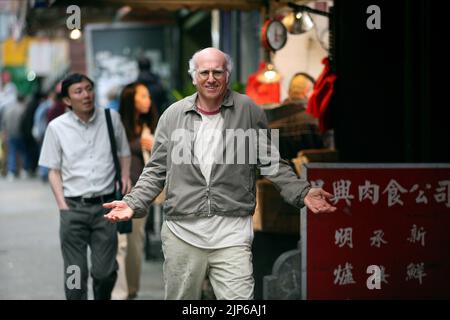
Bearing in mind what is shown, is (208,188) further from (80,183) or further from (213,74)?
(80,183)

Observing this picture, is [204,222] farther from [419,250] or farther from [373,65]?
[373,65]

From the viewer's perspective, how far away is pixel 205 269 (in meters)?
5.88

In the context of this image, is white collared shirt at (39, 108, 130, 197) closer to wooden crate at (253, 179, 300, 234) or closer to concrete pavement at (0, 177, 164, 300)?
wooden crate at (253, 179, 300, 234)

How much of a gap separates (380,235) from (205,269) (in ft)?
6.14

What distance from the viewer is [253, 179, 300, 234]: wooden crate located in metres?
8.55

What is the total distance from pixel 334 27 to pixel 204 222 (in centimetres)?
432

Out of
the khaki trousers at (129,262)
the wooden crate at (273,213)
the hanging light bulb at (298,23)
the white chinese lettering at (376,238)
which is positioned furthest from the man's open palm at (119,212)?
the hanging light bulb at (298,23)

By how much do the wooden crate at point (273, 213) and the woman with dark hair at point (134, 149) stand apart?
1.25m

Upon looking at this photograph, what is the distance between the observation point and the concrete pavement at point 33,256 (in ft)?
32.2

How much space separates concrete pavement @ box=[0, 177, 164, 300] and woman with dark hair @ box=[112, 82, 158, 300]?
0.24 meters

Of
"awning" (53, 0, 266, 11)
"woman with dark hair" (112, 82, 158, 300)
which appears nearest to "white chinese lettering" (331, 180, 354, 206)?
"woman with dark hair" (112, 82, 158, 300)

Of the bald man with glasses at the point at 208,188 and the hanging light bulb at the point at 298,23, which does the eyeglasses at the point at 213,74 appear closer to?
the bald man with glasses at the point at 208,188

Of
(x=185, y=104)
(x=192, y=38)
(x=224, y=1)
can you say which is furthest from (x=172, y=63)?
(x=185, y=104)

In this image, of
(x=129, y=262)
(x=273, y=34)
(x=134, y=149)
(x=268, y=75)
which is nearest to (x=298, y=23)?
(x=273, y=34)
